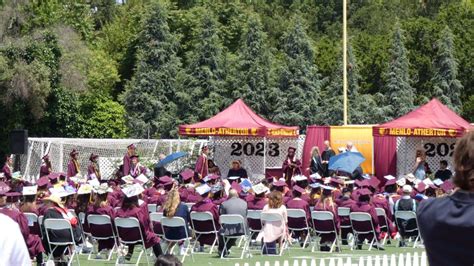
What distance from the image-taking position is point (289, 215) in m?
20.3

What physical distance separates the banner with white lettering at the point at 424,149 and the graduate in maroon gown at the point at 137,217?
15649 mm

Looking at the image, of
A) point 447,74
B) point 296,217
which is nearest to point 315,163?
point 296,217

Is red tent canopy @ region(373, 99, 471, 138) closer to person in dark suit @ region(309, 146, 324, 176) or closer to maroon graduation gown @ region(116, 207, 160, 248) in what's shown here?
person in dark suit @ region(309, 146, 324, 176)

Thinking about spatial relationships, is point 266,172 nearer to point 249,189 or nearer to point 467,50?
point 249,189

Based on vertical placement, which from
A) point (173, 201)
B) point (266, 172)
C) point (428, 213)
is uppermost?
point (428, 213)

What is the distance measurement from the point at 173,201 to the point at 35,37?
31891mm

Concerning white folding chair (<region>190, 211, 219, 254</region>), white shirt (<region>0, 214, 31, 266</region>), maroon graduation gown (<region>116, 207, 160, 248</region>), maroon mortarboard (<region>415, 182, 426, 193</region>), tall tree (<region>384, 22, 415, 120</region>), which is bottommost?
tall tree (<region>384, 22, 415, 120</region>)

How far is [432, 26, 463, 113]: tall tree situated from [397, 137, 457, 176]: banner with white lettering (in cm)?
2701

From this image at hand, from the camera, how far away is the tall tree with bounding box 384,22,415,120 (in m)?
60.3

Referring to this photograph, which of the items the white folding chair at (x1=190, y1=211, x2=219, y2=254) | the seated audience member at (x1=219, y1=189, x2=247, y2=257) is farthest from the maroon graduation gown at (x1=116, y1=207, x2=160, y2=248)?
the seated audience member at (x1=219, y1=189, x2=247, y2=257)

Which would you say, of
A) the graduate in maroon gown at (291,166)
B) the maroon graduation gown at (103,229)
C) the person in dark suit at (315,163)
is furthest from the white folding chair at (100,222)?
the graduate in maroon gown at (291,166)

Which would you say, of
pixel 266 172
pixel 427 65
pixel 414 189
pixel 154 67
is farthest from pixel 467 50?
pixel 414 189

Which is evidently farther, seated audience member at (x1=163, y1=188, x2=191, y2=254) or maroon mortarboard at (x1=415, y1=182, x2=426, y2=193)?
maroon mortarboard at (x1=415, y1=182, x2=426, y2=193)

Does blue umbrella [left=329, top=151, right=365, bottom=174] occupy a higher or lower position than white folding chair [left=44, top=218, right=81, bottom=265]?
lower
